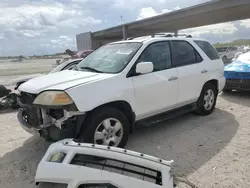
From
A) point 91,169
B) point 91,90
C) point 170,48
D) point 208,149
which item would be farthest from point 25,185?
point 170,48

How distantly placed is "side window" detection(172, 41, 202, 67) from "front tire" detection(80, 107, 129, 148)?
1.68m

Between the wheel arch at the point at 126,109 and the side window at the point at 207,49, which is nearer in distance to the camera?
the wheel arch at the point at 126,109

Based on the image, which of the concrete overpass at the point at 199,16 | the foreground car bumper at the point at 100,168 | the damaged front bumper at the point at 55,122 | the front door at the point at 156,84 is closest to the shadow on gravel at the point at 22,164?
the damaged front bumper at the point at 55,122

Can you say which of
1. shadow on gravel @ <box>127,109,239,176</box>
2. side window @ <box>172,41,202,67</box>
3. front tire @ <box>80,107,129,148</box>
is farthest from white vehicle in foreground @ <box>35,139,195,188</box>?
side window @ <box>172,41,202,67</box>

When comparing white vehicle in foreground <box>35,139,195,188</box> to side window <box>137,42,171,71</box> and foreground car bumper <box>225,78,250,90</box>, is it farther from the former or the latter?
foreground car bumper <box>225,78,250,90</box>

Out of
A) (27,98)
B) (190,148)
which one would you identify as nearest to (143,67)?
(190,148)

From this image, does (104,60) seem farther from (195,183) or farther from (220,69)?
(220,69)

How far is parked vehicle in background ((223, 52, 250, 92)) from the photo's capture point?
7027 millimetres

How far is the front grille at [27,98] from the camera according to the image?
11.5ft

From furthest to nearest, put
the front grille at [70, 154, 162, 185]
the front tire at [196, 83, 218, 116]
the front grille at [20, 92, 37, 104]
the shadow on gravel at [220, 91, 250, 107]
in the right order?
the shadow on gravel at [220, 91, 250, 107] → the front tire at [196, 83, 218, 116] → the front grille at [20, 92, 37, 104] → the front grille at [70, 154, 162, 185]

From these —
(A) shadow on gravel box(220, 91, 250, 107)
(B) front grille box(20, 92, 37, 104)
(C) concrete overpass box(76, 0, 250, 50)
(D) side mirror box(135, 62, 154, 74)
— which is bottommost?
(A) shadow on gravel box(220, 91, 250, 107)

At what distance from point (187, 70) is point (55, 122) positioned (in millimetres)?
2773

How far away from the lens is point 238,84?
23.6ft

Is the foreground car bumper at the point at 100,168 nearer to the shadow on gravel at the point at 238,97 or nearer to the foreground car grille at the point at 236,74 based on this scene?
the shadow on gravel at the point at 238,97
